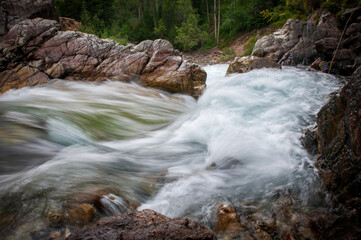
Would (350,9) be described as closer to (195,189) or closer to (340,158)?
(340,158)

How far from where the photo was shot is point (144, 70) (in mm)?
8586

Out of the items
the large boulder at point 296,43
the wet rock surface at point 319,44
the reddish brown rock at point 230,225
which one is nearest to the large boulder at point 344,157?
the reddish brown rock at point 230,225

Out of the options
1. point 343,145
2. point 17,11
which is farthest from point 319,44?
point 17,11

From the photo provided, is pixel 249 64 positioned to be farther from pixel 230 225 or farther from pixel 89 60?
pixel 230 225

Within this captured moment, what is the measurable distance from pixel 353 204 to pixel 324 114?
142 centimetres

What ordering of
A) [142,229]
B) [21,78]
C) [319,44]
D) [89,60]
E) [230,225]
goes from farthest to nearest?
[319,44] < [89,60] < [21,78] < [230,225] < [142,229]

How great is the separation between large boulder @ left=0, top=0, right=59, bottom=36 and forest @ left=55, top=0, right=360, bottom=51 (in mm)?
6080

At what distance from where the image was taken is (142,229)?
2020 millimetres

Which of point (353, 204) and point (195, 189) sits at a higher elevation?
point (353, 204)

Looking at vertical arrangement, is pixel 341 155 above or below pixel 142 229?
above

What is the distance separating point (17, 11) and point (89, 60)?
4644 mm

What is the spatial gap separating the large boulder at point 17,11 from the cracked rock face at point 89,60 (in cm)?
104

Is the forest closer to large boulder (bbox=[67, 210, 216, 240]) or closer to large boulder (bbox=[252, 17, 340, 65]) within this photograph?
large boulder (bbox=[252, 17, 340, 65])

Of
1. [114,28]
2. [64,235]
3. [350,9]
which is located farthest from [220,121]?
[114,28]
